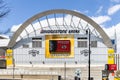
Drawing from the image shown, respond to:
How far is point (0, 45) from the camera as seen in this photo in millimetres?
118938

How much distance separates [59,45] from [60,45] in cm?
33

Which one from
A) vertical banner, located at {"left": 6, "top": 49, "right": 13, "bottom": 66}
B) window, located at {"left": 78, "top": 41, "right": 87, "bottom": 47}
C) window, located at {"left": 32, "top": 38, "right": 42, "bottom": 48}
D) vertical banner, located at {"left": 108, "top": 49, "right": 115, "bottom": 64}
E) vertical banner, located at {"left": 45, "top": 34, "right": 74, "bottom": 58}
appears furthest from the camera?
vertical banner, located at {"left": 6, "top": 49, "right": 13, "bottom": 66}

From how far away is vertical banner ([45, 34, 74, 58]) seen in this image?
322 feet

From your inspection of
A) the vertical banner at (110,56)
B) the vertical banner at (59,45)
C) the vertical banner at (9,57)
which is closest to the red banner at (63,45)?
the vertical banner at (59,45)

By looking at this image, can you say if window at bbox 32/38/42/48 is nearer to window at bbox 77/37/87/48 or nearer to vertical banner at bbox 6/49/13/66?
vertical banner at bbox 6/49/13/66

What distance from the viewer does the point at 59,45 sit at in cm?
9812

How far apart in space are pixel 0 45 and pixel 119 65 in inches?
2518

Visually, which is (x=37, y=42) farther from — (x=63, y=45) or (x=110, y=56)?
(x=110, y=56)

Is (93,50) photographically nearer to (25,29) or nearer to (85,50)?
(85,50)

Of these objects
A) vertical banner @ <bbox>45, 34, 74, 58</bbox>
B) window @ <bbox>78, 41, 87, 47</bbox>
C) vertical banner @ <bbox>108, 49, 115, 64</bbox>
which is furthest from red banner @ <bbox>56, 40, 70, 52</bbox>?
vertical banner @ <bbox>108, 49, 115, 64</bbox>

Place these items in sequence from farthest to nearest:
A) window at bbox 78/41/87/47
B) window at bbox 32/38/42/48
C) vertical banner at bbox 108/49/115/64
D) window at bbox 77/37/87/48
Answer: window at bbox 32/38/42/48 < window at bbox 78/41/87/47 < window at bbox 77/37/87/48 < vertical banner at bbox 108/49/115/64

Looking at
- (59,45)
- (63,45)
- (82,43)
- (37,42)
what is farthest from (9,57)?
(82,43)

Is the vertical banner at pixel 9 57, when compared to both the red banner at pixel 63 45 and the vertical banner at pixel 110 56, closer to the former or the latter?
the red banner at pixel 63 45

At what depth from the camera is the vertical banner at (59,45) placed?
322 ft
